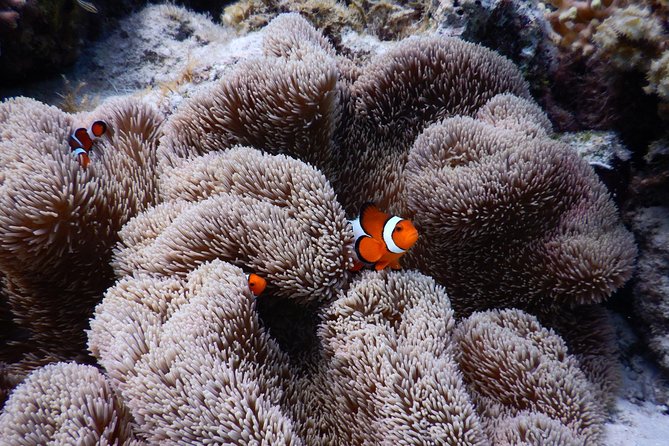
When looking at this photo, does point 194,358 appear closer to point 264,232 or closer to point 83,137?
point 264,232

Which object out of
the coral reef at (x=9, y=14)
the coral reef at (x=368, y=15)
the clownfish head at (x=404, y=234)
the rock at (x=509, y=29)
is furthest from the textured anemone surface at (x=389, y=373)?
the coral reef at (x=9, y=14)

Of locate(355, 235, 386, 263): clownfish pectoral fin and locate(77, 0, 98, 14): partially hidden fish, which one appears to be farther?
locate(77, 0, 98, 14): partially hidden fish

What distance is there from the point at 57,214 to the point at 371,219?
115 cm

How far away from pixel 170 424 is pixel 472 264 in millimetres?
1300

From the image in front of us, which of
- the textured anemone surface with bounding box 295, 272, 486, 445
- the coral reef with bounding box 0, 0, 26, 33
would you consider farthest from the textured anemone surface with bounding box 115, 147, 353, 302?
the coral reef with bounding box 0, 0, 26, 33

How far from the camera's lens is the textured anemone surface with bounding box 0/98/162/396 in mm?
1611

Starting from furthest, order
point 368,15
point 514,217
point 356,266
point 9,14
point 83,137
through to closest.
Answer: point 9,14
point 368,15
point 83,137
point 514,217
point 356,266

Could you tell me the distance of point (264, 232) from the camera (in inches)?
60.2

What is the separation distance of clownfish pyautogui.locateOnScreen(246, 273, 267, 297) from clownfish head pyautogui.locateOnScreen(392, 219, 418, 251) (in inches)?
18.6

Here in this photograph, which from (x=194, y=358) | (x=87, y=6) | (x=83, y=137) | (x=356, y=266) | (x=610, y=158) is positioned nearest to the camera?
(x=194, y=358)

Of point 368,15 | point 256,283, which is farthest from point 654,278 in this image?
point 368,15

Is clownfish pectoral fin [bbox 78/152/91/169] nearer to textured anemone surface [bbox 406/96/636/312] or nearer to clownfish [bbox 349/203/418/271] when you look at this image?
clownfish [bbox 349/203/418/271]

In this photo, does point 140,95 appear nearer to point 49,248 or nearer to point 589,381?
point 49,248

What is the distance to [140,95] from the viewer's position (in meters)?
3.15
